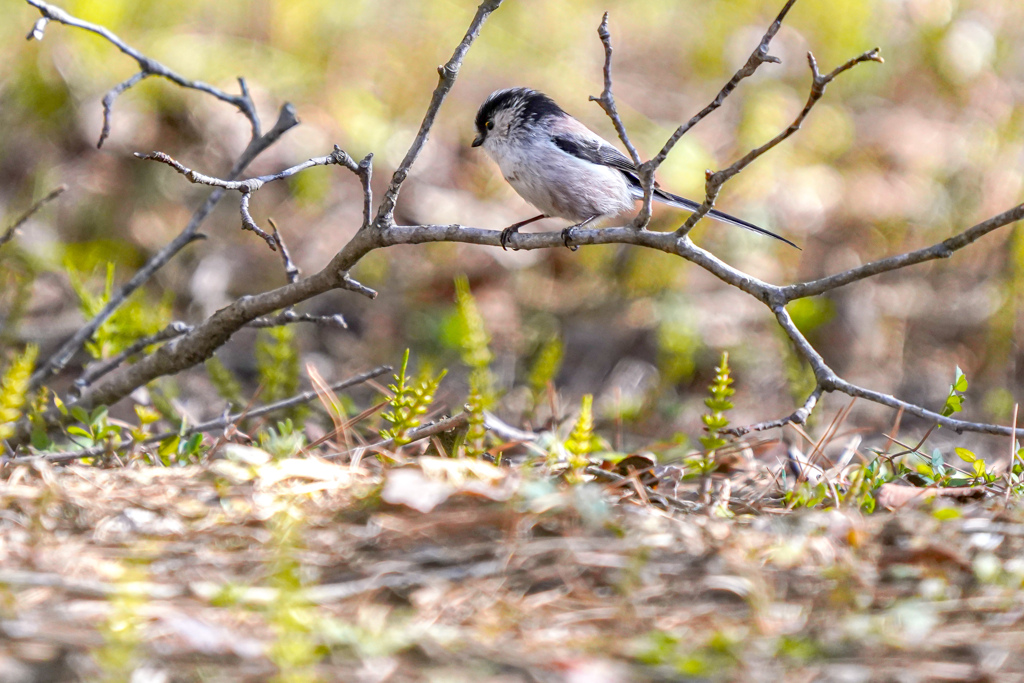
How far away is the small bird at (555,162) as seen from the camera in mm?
3902

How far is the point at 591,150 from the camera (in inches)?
165

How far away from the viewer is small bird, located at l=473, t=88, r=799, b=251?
3.90 metres

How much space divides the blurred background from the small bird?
116cm

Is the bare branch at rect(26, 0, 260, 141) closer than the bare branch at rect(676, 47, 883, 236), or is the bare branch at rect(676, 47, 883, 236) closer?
the bare branch at rect(676, 47, 883, 236)

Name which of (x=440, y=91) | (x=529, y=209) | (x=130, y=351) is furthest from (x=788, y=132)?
(x=529, y=209)

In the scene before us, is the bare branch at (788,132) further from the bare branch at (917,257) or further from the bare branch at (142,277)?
the bare branch at (142,277)

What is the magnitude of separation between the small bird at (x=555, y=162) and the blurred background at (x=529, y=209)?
3.79ft

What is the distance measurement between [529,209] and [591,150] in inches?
97.0

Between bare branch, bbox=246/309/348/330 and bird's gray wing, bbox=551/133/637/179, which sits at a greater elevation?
bird's gray wing, bbox=551/133/637/179

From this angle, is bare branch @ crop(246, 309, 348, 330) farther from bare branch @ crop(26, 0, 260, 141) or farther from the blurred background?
the blurred background

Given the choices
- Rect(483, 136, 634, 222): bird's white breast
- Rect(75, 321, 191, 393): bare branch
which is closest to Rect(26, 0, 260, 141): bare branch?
Rect(75, 321, 191, 393): bare branch

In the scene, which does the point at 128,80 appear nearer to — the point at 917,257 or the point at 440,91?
the point at 440,91

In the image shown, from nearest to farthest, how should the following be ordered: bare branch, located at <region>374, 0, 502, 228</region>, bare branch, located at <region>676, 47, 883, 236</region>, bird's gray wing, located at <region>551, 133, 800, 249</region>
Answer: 1. bare branch, located at <region>676, 47, 883, 236</region>
2. bare branch, located at <region>374, 0, 502, 228</region>
3. bird's gray wing, located at <region>551, 133, 800, 249</region>

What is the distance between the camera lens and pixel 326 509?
200 cm
